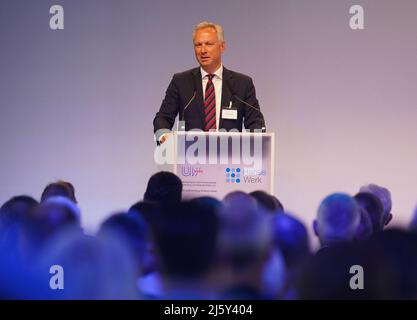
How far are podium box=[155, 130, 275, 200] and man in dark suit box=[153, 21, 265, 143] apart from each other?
0.90 feet

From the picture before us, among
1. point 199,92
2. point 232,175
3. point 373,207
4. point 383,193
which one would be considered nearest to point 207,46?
point 199,92

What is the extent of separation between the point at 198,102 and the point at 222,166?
1.63 ft

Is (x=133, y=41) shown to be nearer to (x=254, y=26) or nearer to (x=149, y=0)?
(x=149, y=0)

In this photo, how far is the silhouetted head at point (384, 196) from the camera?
3.62m

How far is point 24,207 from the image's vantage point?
9.16 ft

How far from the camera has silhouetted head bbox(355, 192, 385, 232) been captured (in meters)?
2.96

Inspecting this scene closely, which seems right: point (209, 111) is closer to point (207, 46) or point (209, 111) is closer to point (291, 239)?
point (207, 46)

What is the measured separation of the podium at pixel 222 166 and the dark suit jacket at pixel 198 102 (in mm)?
291

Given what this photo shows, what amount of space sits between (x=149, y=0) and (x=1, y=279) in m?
2.05

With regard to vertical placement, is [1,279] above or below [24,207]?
below

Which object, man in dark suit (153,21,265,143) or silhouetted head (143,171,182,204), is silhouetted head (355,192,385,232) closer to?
man in dark suit (153,21,265,143)

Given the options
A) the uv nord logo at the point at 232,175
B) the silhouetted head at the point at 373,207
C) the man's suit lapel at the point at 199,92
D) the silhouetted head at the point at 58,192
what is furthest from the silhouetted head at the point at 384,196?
the silhouetted head at the point at 58,192

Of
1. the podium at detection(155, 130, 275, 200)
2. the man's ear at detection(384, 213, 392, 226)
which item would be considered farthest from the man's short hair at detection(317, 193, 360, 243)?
the man's ear at detection(384, 213, 392, 226)
